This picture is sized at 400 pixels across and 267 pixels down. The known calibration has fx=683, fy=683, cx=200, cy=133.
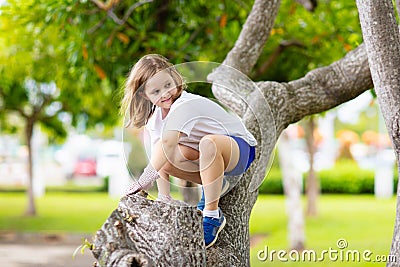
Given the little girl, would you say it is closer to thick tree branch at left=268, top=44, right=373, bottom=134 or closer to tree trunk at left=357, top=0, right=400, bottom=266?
tree trunk at left=357, top=0, right=400, bottom=266

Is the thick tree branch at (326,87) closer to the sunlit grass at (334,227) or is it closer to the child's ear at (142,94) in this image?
the child's ear at (142,94)

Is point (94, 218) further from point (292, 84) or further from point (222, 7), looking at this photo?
point (292, 84)

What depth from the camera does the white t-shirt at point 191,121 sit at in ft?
10.0

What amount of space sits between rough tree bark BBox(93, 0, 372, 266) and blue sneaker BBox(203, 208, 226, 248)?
56 millimetres

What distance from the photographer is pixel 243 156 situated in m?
3.29

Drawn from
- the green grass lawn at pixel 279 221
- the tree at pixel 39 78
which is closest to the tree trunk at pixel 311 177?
the green grass lawn at pixel 279 221

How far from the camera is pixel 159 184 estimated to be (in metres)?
3.29

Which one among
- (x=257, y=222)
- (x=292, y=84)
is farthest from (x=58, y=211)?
(x=292, y=84)

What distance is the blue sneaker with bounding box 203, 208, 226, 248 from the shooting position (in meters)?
3.34

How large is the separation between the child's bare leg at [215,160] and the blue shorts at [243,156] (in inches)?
1.3

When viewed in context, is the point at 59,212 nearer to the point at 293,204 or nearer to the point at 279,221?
the point at 279,221

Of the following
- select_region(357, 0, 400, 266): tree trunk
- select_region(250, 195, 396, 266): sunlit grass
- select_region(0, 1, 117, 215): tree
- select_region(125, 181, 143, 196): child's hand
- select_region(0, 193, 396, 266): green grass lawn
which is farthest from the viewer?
select_region(0, 193, 396, 266): green grass lawn
